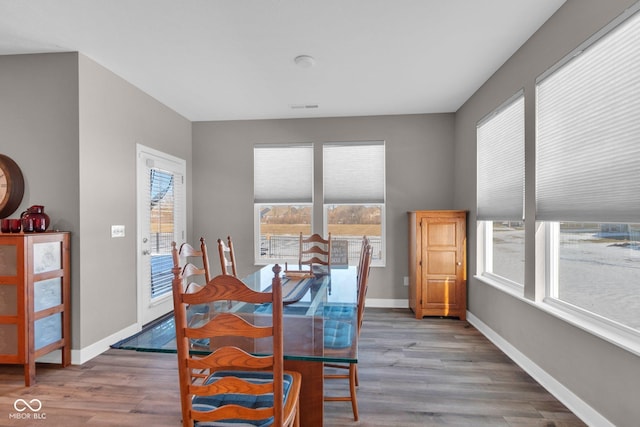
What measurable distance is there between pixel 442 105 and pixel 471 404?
356 centimetres

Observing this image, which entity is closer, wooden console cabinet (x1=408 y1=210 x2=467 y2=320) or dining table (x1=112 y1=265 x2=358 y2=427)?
dining table (x1=112 y1=265 x2=358 y2=427)

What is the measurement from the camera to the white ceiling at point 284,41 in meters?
2.30

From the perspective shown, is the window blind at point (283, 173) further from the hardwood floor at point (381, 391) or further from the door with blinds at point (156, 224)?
the hardwood floor at point (381, 391)

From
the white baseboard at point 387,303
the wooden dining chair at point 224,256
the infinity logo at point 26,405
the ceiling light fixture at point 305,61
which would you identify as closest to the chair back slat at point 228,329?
the wooden dining chair at point 224,256

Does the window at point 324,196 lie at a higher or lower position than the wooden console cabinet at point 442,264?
higher

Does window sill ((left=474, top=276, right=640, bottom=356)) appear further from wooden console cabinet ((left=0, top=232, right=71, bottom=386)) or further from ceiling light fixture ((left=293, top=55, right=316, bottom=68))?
wooden console cabinet ((left=0, top=232, right=71, bottom=386))

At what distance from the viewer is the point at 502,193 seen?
10.8 feet

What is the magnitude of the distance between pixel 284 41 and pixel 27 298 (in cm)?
294

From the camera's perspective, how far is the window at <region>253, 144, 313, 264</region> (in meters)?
4.89

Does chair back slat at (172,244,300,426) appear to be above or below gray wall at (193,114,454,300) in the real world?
below

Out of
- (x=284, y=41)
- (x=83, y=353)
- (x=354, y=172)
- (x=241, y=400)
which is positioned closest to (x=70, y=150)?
→ (x=83, y=353)

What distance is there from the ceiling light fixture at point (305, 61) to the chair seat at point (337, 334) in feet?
7.78

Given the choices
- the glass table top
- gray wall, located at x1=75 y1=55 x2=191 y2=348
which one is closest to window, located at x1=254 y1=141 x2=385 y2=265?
gray wall, located at x1=75 y1=55 x2=191 y2=348

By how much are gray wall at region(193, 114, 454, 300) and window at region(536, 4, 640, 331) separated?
2.11 meters
